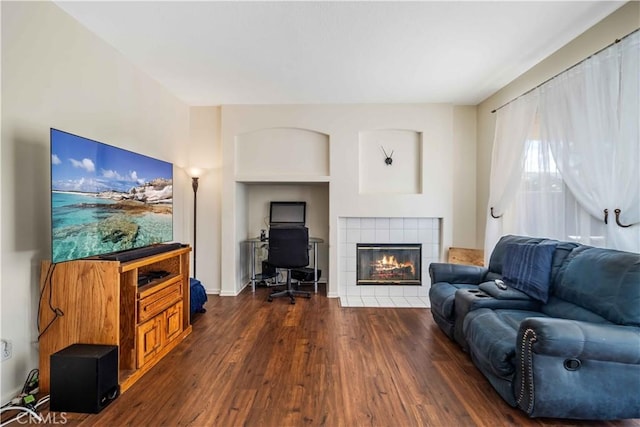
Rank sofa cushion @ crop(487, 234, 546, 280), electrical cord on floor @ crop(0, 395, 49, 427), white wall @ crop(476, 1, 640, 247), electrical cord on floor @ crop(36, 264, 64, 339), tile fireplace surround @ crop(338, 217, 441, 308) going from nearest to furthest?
1. electrical cord on floor @ crop(0, 395, 49, 427)
2. electrical cord on floor @ crop(36, 264, 64, 339)
3. white wall @ crop(476, 1, 640, 247)
4. sofa cushion @ crop(487, 234, 546, 280)
5. tile fireplace surround @ crop(338, 217, 441, 308)

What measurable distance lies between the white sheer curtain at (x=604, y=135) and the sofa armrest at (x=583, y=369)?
82 cm

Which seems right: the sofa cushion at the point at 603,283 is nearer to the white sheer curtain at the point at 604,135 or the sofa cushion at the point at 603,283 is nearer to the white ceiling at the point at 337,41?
the white sheer curtain at the point at 604,135

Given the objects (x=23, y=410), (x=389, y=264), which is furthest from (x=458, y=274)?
(x=23, y=410)

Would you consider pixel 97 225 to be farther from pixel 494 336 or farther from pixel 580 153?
pixel 580 153

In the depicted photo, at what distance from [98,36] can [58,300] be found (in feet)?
7.04

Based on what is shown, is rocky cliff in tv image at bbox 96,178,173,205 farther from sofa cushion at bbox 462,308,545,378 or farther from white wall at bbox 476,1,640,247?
white wall at bbox 476,1,640,247

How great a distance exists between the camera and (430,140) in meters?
4.11

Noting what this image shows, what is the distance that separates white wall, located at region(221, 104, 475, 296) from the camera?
410 centimetres

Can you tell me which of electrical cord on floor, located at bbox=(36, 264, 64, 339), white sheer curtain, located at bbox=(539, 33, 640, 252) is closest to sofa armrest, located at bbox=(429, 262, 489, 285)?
white sheer curtain, located at bbox=(539, 33, 640, 252)

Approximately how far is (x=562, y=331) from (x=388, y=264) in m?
2.70

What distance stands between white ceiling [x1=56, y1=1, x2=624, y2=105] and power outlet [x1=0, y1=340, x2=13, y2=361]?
231 centimetres

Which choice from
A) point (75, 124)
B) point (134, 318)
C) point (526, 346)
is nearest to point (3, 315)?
point (134, 318)

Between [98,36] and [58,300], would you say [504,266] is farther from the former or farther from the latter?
[98,36]

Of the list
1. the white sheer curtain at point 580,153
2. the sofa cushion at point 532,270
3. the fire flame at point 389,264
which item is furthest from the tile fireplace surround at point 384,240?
the sofa cushion at point 532,270
